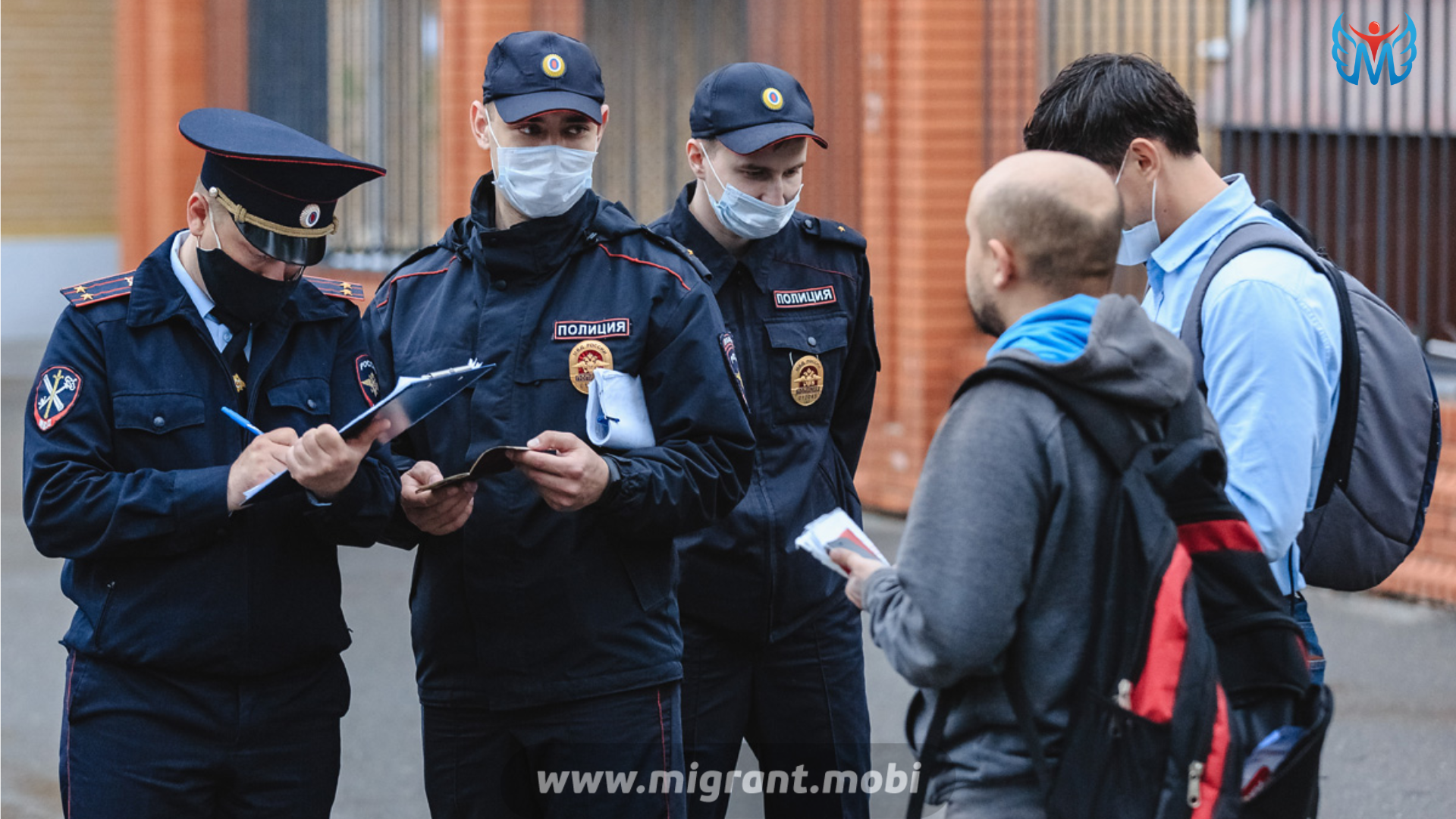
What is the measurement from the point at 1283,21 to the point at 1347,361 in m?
5.55

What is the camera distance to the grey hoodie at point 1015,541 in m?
2.12

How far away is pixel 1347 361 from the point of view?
2.74 metres

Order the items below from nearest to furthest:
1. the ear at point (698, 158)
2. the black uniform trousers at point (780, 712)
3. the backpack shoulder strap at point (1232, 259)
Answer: the backpack shoulder strap at point (1232, 259), the black uniform trousers at point (780, 712), the ear at point (698, 158)

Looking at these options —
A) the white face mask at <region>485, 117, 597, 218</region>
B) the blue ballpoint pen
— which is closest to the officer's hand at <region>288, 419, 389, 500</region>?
the blue ballpoint pen

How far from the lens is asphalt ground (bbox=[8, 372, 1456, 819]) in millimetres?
5047

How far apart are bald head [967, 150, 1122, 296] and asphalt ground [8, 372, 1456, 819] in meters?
3.05

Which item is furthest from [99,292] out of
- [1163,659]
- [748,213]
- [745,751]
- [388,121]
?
[388,121]

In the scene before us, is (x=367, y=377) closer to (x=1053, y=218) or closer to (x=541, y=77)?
(x=541, y=77)

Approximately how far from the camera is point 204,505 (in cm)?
276

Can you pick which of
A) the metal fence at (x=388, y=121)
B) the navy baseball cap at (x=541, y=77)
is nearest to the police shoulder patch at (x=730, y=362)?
the navy baseball cap at (x=541, y=77)

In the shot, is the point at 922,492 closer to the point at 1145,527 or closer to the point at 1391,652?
the point at 1145,527

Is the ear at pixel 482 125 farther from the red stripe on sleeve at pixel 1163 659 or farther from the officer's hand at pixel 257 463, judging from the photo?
the red stripe on sleeve at pixel 1163 659

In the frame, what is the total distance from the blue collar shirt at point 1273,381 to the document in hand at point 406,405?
124 centimetres

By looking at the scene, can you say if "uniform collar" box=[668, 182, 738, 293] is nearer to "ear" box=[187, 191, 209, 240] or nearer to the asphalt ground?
"ear" box=[187, 191, 209, 240]
